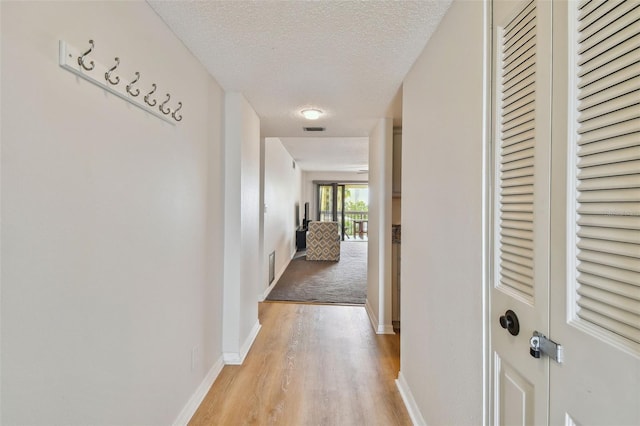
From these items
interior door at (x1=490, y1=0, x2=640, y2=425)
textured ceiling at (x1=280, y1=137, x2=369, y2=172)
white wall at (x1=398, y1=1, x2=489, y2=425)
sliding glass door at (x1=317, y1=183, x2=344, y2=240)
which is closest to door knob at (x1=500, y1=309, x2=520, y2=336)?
interior door at (x1=490, y1=0, x2=640, y2=425)

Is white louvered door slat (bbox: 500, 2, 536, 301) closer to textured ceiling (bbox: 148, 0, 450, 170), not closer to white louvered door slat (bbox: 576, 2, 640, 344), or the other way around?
white louvered door slat (bbox: 576, 2, 640, 344)

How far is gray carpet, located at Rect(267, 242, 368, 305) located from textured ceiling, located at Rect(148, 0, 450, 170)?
Result: 2733 millimetres

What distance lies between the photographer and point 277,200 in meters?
5.45

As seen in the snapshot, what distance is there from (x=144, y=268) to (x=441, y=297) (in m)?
1.40

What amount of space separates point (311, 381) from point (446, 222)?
1.61 metres

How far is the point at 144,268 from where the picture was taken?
1.34 metres

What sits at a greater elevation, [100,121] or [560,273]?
[100,121]

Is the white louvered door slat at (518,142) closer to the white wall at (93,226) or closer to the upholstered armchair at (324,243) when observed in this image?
the white wall at (93,226)

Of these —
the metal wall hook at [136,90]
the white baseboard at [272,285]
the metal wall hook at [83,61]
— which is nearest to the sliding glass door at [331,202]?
the white baseboard at [272,285]

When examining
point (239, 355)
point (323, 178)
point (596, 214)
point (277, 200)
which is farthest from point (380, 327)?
point (323, 178)

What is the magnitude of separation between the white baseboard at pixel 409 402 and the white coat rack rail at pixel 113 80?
215 cm

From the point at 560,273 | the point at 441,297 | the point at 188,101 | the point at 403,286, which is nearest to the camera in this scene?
the point at 560,273

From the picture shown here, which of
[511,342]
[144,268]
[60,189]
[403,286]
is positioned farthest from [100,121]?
[403,286]

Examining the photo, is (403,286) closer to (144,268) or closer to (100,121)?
(144,268)
